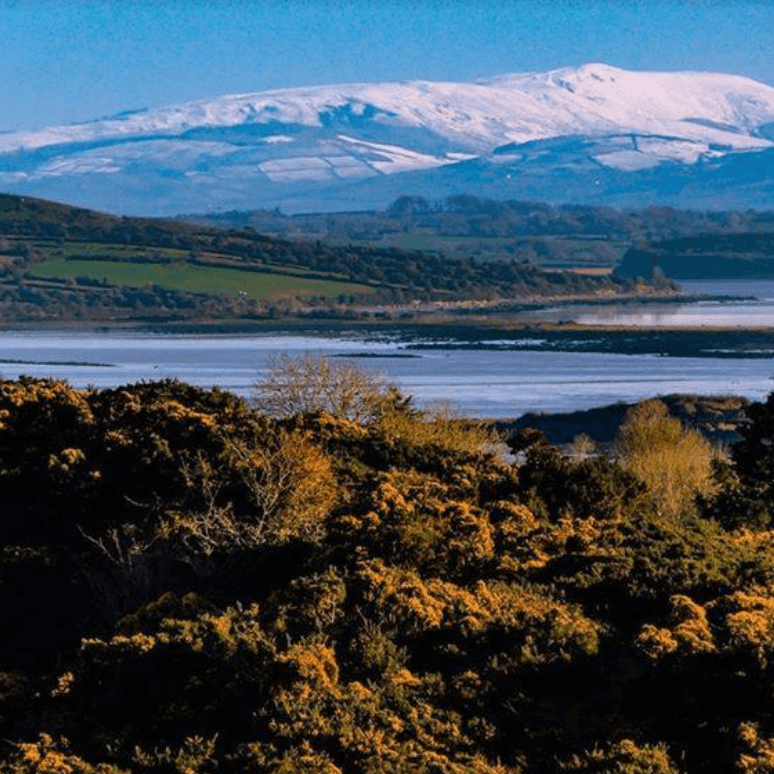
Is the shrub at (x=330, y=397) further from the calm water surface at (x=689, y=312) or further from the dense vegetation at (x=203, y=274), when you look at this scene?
the dense vegetation at (x=203, y=274)

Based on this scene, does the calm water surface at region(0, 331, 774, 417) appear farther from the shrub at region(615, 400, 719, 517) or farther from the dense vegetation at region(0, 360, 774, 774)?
the dense vegetation at region(0, 360, 774, 774)

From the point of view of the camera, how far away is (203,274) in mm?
156125

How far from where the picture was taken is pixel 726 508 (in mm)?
28547

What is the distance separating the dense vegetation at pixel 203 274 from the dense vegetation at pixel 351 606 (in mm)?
109801

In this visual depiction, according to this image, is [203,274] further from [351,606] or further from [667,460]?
[351,606]

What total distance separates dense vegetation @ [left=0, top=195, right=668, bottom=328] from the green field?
139 mm

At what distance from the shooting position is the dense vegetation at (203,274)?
14275 centimetres

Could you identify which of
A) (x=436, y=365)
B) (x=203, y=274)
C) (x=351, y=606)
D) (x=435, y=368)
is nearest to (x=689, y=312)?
(x=203, y=274)

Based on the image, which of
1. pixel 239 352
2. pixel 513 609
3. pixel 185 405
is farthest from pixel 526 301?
pixel 513 609

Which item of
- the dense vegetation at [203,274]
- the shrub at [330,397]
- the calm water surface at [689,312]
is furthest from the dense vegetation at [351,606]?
Answer: the dense vegetation at [203,274]

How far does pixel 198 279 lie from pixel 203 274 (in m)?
3.17

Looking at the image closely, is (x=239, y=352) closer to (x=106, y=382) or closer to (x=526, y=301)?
(x=106, y=382)

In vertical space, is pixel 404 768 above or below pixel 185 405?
below

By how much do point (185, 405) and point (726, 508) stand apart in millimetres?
7740
